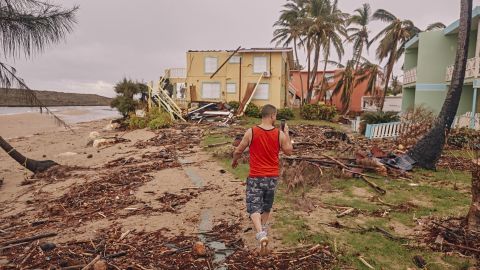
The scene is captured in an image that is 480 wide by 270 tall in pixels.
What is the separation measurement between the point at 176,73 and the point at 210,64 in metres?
3.66

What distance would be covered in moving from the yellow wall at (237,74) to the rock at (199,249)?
2491 cm

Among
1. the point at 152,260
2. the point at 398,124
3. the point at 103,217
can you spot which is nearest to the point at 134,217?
the point at 103,217

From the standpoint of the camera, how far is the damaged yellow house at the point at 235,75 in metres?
28.9

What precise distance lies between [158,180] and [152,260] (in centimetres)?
466

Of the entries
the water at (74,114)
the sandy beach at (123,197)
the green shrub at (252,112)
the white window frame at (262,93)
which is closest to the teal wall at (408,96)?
the white window frame at (262,93)

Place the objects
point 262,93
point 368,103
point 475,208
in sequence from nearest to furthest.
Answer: point 475,208, point 262,93, point 368,103

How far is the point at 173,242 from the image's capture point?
15.4 ft

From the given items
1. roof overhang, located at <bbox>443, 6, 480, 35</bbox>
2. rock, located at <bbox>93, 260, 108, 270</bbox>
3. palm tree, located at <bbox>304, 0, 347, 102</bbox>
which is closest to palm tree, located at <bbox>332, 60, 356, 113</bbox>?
palm tree, located at <bbox>304, 0, 347, 102</bbox>

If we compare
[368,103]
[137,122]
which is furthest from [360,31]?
[137,122]

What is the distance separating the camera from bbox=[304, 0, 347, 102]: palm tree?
101ft

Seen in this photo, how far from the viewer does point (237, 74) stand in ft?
96.7

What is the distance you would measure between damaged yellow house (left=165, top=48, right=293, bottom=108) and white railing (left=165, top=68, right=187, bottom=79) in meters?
0.20

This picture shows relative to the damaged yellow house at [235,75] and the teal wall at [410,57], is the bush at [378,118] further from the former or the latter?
the teal wall at [410,57]

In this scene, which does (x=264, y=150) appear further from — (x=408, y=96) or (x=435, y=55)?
(x=408, y=96)
